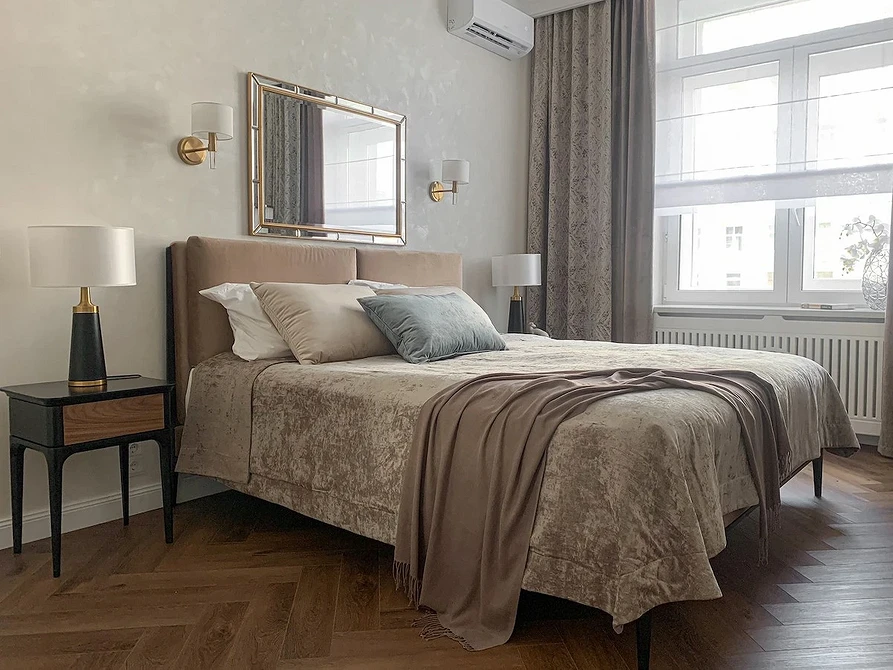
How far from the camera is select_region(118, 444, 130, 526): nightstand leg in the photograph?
2.91m

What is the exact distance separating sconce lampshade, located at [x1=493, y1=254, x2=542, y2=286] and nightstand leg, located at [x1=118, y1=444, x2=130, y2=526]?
268 centimetres

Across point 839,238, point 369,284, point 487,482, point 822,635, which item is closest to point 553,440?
point 487,482

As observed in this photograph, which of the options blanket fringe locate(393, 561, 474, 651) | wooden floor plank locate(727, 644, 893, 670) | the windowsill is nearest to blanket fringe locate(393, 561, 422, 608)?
blanket fringe locate(393, 561, 474, 651)

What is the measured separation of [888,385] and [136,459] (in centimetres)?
383

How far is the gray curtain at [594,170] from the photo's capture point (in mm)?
4867

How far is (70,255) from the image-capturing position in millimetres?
2439

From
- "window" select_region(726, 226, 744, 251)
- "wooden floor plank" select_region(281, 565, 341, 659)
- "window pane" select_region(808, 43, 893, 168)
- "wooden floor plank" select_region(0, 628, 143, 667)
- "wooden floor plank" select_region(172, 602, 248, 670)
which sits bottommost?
"wooden floor plank" select_region(0, 628, 143, 667)

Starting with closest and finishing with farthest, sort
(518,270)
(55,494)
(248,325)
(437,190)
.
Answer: (55,494)
(248,325)
(437,190)
(518,270)

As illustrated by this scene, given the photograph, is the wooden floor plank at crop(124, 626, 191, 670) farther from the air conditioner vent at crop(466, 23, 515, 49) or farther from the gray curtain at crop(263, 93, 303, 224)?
the air conditioner vent at crop(466, 23, 515, 49)

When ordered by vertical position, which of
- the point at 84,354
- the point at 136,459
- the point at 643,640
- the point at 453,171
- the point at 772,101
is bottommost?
the point at 643,640

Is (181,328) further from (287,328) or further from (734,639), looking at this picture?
(734,639)

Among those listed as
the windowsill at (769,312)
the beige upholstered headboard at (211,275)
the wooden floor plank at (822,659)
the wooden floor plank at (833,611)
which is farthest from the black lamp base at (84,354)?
the windowsill at (769,312)

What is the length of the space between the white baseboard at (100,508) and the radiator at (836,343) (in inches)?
127

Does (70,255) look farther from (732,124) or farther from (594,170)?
(732,124)
